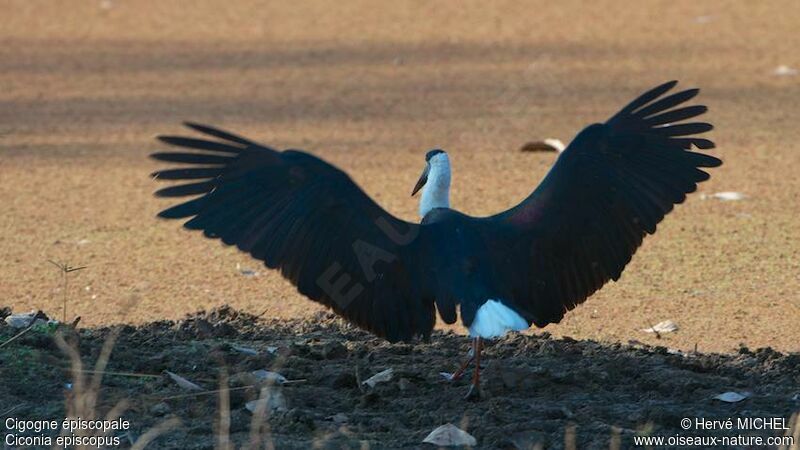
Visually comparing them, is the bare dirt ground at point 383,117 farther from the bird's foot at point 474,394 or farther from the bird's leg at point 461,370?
the bird's foot at point 474,394

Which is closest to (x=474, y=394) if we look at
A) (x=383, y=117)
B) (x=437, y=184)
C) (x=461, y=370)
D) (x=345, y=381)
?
(x=461, y=370)

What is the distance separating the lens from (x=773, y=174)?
27.6 feet

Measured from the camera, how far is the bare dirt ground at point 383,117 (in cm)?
644

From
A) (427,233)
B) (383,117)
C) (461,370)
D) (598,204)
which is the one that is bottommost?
(461,370)

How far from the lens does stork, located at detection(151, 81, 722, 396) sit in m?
4.65

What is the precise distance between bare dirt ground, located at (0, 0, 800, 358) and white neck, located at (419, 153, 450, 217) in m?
1.13

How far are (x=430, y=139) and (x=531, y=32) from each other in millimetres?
3621

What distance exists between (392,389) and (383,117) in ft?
17.6

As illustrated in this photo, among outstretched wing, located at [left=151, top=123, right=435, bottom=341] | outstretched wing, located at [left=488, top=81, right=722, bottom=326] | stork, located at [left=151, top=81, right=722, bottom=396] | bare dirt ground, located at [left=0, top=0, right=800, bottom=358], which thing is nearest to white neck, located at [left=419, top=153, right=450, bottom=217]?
stork, located at [left=151, top=81, right=722, bottom=396]

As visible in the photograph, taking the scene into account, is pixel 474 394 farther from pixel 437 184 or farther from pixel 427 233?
pixel 437 184

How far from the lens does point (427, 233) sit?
4.80m

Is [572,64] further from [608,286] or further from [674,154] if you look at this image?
[674,154]

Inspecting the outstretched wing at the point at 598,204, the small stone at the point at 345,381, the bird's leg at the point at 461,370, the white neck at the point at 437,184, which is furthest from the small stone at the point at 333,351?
the outstretched wing at the point at 598,204

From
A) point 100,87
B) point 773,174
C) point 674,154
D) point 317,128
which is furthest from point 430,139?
point 674,154
